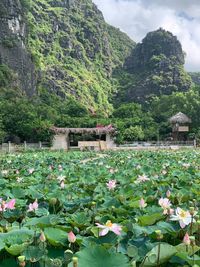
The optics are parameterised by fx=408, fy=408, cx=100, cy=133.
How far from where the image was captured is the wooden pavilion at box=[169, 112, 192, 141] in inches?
1847

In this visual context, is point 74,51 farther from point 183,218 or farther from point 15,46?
point 183,218

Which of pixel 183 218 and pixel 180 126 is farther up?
pixel 180 126

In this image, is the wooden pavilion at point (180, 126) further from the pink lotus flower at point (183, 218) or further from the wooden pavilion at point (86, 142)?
the pink lotus flower at point (183, 218)

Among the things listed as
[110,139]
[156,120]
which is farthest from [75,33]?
[110,139]

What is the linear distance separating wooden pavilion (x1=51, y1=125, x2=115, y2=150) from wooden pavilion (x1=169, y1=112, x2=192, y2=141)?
1050 centimetres

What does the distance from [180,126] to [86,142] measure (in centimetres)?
1358

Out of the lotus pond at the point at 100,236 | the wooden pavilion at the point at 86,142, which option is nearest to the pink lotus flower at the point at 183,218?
the lotus pond at the point at 100,236

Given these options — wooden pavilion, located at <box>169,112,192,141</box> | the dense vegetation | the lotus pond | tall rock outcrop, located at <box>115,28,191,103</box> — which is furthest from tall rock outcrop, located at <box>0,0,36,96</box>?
the lotus pond

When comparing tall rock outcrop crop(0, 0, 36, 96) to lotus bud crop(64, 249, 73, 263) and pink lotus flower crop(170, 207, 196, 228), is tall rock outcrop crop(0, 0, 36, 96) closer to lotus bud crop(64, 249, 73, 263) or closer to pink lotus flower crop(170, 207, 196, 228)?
pink lotus flower crop(170, 207, 196, 228)

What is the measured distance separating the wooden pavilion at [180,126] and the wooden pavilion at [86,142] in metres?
10.5

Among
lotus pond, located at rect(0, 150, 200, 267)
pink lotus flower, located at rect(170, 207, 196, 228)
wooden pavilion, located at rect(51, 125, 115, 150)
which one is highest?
wooden pavilion, located at rect(51, 125, 115, 150)

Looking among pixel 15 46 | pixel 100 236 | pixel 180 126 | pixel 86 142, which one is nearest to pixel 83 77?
pixel 15 46

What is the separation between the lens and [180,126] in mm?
47125

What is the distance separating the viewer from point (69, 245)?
2076 mm
